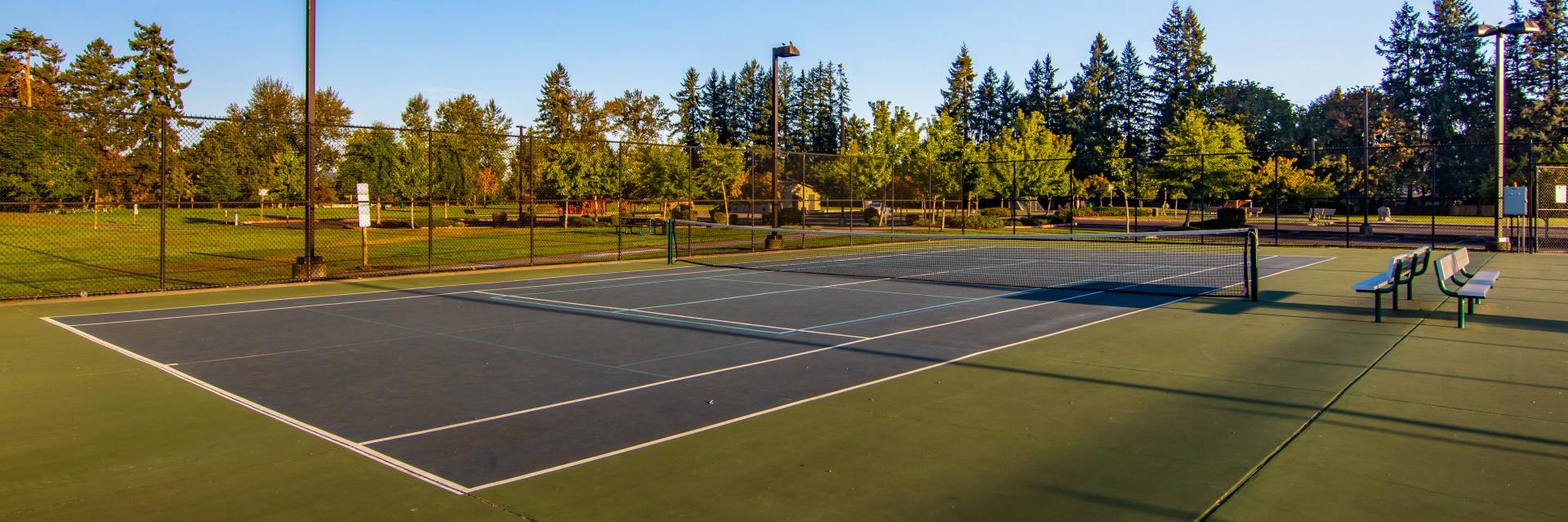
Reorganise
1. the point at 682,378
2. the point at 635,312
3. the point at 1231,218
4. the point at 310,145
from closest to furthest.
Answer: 1. the point at 682,378
2. the point at 635,312
3. the point at 310,145
4. the point at 1231,218

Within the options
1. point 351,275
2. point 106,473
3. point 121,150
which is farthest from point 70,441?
point 121,150

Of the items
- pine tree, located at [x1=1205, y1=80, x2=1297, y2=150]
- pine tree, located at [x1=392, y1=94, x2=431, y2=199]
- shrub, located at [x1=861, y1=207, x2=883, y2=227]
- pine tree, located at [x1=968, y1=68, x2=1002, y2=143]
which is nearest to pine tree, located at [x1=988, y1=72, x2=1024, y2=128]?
pine tree, located at [x1=968, y1=68, x2=1002, y2=143]

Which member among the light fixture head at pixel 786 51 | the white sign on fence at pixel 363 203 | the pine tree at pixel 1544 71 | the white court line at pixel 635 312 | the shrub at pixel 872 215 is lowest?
the white court line at pixel 635 312

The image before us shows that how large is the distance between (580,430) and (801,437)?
5.13ft

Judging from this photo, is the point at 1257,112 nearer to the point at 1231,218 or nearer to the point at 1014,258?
the point at 1231,218

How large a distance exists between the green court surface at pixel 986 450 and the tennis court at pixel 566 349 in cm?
32

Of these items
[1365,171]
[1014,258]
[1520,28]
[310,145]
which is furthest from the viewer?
[1365,171]

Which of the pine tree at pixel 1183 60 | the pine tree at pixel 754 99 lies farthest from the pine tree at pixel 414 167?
the pine tree at pixel 1183 60

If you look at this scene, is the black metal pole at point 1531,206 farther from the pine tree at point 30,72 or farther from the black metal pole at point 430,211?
the pine tree at point 30,72

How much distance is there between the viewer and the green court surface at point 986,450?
4.77 m

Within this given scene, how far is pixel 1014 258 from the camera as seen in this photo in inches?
926

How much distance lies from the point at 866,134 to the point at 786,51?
24.0 meters

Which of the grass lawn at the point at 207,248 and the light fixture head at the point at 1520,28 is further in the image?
the light fixture head at the point at 1520,28

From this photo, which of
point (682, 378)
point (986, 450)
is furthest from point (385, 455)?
point (986, 450)
